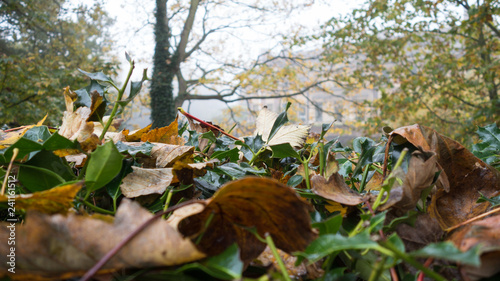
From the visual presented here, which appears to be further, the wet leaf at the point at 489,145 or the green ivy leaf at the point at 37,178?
the wet leaf at the point at 489,145

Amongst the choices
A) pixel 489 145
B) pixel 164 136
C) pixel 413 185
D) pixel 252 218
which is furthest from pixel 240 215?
pixel 489 145

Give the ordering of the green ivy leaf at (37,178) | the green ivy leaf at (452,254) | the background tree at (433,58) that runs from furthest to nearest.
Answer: the background tree at (433,58)
the green ivy leaf at (37,178)
the green ivy leaf at (452,254)

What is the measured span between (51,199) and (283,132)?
20 cm

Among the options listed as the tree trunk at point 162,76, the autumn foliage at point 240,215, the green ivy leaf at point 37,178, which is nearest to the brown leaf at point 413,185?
the autumn foliage at point 240,215

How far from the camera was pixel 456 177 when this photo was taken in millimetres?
263

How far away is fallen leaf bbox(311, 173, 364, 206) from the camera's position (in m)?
0.22

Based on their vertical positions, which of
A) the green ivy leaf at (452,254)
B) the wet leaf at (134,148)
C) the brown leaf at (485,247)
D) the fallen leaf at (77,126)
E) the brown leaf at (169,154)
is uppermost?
the fallen leaf at (77,126)

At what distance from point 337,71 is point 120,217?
6.04 meters

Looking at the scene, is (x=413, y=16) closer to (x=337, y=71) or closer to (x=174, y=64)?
(x=337, y=71)

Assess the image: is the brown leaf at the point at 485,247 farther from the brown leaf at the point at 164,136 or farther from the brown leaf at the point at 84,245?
the brown leaf at the point at 164,136

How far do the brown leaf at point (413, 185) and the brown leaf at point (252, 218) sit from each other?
0.20 feet

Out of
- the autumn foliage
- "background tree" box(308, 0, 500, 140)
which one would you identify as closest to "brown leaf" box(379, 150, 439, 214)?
the autumn foliage

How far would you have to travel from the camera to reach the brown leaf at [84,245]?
0.13m

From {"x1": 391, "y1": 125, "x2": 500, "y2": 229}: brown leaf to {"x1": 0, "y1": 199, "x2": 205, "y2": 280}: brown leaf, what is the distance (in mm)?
187
